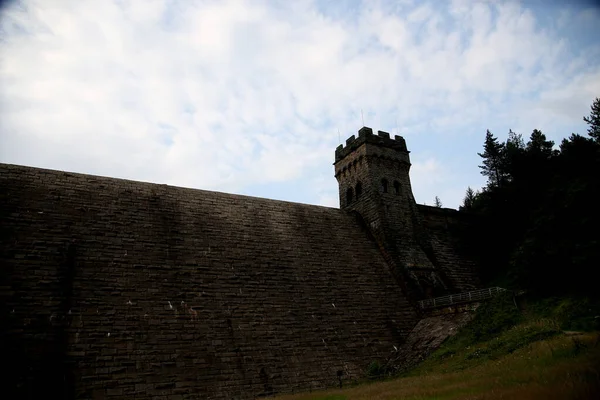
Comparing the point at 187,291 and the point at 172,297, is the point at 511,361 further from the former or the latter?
the point at 172,297

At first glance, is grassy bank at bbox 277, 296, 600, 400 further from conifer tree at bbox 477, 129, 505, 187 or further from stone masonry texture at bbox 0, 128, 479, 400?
conifer tree at bbox 477, 129, 505, 187

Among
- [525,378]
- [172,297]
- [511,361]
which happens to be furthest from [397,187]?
[525,378]

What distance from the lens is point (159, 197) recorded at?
26922 mm

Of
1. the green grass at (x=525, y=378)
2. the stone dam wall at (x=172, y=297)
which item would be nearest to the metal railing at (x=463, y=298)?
the stone dam wall at (x=172, y=297)

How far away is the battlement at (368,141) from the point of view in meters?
36.7

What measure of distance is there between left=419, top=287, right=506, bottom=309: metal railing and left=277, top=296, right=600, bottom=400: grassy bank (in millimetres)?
788

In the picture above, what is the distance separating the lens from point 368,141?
119ft

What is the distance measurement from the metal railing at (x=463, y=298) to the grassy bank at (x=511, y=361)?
0.79 meters

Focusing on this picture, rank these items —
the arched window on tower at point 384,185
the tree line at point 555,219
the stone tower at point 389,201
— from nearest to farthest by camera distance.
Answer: the tree line at point 555,219
the stone tower at point 389,201
the arched window on tower at point 384,185

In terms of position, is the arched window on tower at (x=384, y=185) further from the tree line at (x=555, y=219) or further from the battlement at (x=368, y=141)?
the tree line at (x=555, y=219)

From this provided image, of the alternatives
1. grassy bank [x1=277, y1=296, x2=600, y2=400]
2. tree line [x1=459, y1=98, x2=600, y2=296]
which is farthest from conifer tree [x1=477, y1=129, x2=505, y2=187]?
grassy bank [x1=277, y1=296, x2=600, y2=400]

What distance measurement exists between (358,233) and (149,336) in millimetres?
18111

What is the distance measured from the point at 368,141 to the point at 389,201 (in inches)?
206

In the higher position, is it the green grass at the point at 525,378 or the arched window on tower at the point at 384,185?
the arched window on tower at the point at 384,185
